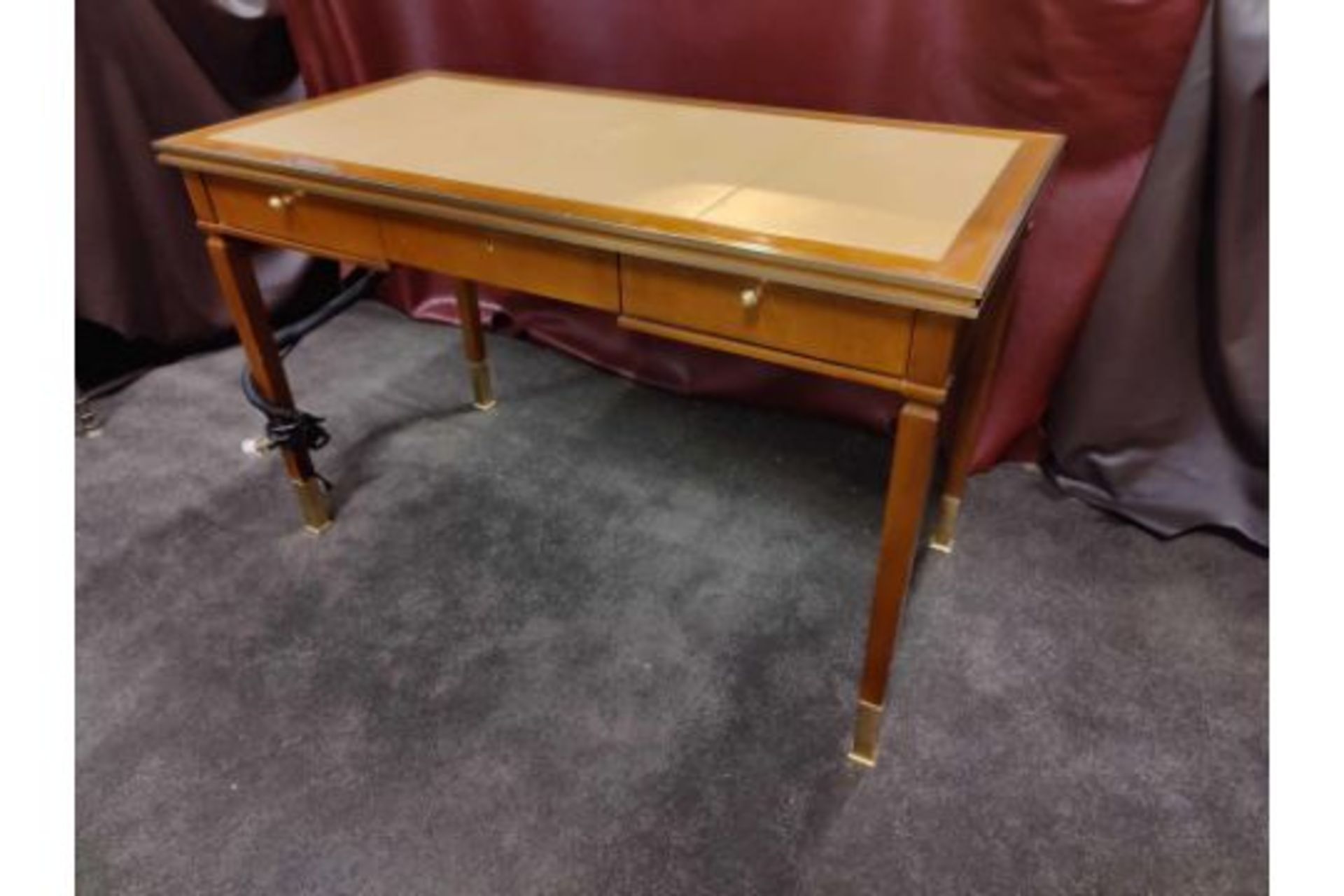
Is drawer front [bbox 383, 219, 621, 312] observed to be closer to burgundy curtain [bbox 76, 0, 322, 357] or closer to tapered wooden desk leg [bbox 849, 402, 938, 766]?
tapered wooden desk leg [bbox 849, 402, 938, 766]

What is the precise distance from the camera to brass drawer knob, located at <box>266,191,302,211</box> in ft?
4.03

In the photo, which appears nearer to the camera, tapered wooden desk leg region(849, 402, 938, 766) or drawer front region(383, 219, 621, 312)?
tapered wooden desk leg region(849, 402, 938, 766)

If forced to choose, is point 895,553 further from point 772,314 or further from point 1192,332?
point 1192,332

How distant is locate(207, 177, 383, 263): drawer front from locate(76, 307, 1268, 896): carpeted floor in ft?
2.12

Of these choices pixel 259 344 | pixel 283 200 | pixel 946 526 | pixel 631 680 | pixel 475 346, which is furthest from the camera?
pixel 475 346

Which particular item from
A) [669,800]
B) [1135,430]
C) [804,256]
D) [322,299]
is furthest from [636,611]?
[322,299]

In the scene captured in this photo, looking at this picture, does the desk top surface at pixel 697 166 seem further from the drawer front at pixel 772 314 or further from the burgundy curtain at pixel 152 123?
the burgundy curtain at pixel 152 123

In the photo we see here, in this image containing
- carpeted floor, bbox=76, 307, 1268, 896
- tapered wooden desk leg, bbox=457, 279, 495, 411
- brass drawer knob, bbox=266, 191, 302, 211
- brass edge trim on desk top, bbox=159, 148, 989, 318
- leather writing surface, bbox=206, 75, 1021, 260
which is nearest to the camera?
brass edge trim on desk top, bbox=159, 148, 989, 318

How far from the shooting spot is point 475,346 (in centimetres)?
196

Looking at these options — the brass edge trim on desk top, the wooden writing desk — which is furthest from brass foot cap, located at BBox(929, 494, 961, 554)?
the brass edge trim on desk top

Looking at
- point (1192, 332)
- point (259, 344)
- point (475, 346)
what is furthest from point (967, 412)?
point (259, 344)

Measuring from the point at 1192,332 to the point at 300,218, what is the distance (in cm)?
160

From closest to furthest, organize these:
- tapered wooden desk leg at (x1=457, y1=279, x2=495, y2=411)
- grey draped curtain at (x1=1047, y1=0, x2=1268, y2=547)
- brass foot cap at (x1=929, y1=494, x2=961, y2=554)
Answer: grey draped curtain at (x1=1047, y1=0, x2=1268, y2=547) → brass foot cap at (x1=929, y1=494, x2=961, y2=554) → tapered wooden desk leg at (x1=457, y1=279, x2=495, y2=411)

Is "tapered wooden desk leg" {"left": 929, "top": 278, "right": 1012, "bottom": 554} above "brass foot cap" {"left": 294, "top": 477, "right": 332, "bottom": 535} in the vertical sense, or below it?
above
